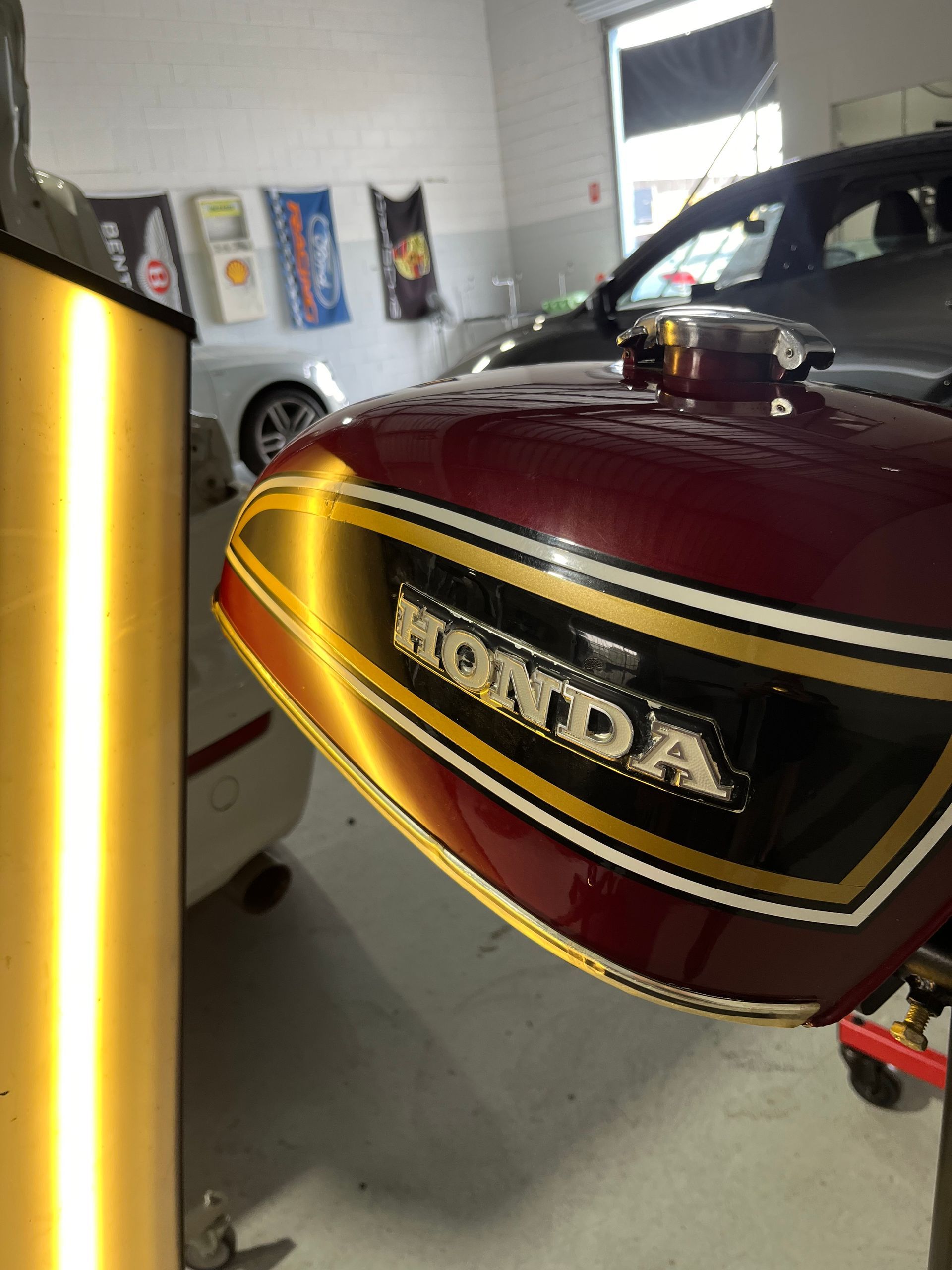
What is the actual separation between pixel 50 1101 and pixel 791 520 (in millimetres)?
654

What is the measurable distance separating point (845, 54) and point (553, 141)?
170 inches

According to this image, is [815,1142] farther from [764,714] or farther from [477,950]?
[764,714]

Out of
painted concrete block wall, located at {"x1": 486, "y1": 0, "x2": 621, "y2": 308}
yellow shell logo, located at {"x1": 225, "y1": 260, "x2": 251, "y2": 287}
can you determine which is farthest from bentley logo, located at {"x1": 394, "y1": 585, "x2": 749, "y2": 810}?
painted concrete block wall, located at {"x1": 486, "y1": 0, "x2": 621, "y2": 308}

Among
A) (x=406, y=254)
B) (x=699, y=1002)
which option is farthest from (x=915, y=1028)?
(x=406, y=254)

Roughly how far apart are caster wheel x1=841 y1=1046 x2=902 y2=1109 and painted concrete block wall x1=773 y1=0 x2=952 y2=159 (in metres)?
3.87

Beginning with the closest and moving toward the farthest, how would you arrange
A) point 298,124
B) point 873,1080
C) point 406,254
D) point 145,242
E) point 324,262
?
point 873,1080, point 145,242, point 298,124, point 324,262, point 406,254

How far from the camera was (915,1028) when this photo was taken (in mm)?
662

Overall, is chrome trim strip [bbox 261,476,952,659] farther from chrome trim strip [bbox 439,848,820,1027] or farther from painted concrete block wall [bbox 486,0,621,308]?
painted concrete block wall [bbox 486,0,621,308]

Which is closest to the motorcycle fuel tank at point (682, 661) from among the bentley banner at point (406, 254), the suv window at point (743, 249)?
the suv window at point (743, 249)

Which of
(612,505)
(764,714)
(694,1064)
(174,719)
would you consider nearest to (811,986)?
(764,714)

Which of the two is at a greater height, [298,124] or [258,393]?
[298,124]

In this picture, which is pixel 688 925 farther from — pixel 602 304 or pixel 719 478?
pixel 602 304

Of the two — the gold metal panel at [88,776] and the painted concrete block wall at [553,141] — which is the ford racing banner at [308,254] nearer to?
the painted concrete block wall at [553,141]

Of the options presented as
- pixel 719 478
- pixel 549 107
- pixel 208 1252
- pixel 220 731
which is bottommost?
pixel 208 1252
